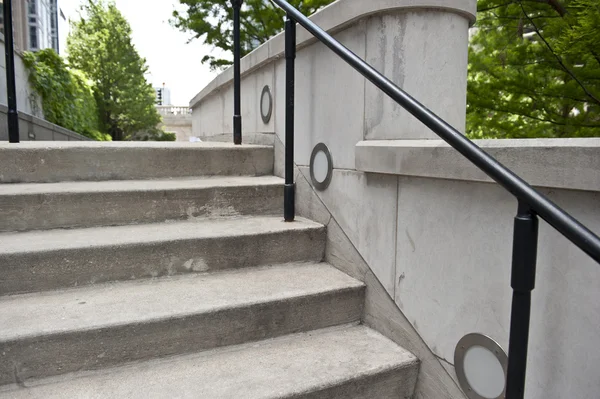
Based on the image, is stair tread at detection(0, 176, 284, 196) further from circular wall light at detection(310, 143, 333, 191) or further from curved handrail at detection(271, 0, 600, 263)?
curved handrail at detection(271, 0, 600, 263)

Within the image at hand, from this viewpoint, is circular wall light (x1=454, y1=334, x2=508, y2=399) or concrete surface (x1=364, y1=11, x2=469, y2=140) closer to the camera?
circular wall light (x1=454, y1=334, x2=508, y2=399)

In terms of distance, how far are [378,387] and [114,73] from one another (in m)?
25.6

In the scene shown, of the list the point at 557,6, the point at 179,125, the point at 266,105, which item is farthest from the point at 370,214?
the point at 179,125

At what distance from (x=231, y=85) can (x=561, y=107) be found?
3381mm

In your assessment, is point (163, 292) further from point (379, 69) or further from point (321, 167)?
point (379, 69)

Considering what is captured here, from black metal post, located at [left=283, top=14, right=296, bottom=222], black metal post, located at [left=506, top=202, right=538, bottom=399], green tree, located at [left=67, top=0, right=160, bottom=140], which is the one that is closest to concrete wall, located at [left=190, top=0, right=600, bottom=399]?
black metal post, located at [left=283, top=14, right=296, bottom=222]

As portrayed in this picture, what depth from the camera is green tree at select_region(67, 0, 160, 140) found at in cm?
2352

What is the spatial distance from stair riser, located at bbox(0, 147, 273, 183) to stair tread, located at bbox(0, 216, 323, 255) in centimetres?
44

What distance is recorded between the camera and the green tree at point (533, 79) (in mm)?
3760

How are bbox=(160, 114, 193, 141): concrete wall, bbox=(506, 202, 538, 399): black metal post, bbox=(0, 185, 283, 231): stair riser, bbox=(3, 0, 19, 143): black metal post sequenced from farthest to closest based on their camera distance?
bbox=(160, 114, 193, 141): concrete wall
bbox=(3, 0, 19, 143): black metal post
bbox=(0, 185, 283, 231): stair riser
bbox=(506, 202, 538, 399): black metal post

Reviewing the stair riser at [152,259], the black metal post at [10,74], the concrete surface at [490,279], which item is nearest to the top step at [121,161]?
the black metal post at [10,74]

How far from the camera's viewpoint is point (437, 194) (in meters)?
1.55

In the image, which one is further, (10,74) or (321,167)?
(10,74)

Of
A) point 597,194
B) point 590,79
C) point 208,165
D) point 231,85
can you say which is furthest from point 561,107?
point 597,194
